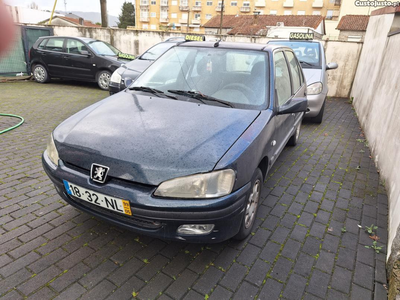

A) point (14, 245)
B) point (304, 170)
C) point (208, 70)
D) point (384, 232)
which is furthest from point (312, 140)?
point (14, 245)

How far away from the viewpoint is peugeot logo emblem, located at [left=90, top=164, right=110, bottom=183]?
7.25 feet

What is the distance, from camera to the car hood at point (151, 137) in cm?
216

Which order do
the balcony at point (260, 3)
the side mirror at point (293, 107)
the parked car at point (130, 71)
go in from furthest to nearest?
the balcony at point (260, 3), the parked car at point (130, 71), the side mirror at point (293, 107)

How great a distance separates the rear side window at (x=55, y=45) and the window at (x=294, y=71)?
820 cm

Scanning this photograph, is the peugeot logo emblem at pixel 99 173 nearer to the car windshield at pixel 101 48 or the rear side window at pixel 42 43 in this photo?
the car windshield at pixel 101 48

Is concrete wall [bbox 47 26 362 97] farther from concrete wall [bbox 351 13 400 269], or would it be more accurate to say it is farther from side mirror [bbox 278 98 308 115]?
side mirror [bbox 278 98 308 115]

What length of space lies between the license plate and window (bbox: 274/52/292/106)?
6.58 ft

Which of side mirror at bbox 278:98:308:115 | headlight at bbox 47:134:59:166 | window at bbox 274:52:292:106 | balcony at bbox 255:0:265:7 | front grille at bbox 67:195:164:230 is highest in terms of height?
balcony at bbox 255:0:265:7

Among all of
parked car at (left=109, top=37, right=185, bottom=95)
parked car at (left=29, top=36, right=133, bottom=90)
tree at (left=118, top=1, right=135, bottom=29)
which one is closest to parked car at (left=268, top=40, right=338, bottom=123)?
parked car at (left=109, top=37, right=185, bottom=95)

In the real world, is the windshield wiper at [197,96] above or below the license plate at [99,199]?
above

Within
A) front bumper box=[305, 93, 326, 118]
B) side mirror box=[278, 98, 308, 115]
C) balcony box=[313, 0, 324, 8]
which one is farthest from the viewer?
balcony box=[313, 0, 324, 8]

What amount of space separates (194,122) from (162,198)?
0.83 meters

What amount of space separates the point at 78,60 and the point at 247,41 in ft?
21.8

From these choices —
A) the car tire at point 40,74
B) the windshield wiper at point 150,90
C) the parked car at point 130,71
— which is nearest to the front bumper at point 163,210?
the windshield wiper at point 150,90
